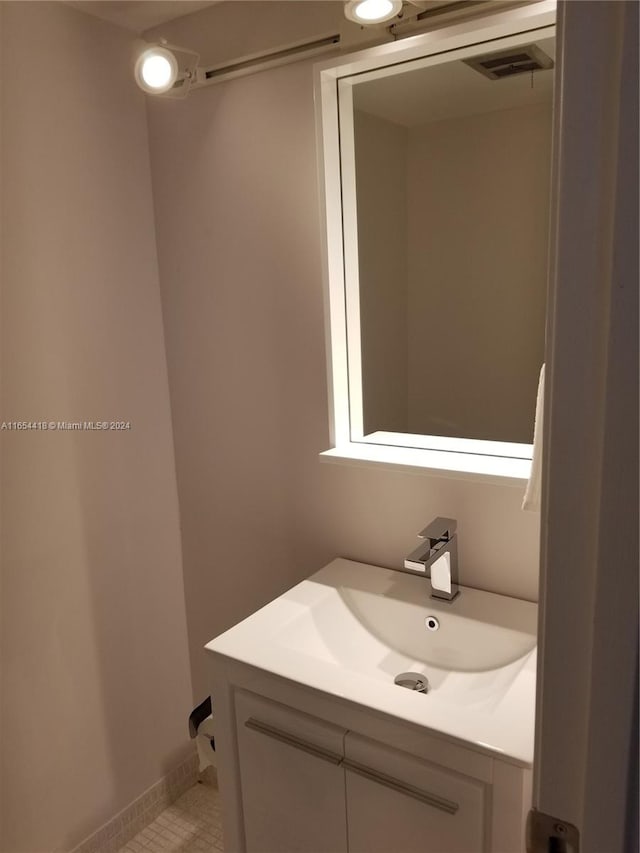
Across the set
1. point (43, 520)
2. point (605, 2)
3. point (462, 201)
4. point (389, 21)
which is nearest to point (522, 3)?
point (389, 21)

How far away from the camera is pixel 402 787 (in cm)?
114

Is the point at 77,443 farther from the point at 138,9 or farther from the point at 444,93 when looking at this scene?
the point at 444,93

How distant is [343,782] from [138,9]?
70.6 inches

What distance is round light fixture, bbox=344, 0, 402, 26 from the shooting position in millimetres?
1250

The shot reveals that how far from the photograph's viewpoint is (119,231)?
5.81ft

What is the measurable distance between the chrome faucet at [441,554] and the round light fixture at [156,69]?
1.18 meters

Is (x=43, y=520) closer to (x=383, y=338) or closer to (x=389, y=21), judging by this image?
(x=383, y=338)

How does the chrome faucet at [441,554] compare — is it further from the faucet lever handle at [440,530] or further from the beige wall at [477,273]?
the beige wall at [477,273]

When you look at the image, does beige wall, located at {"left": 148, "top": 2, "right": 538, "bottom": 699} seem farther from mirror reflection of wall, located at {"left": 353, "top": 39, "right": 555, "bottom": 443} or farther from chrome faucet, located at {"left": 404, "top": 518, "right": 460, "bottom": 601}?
mirror reflection of wall, located at {"left": 353, "top": 39, "right": 555, "bottom": 443}

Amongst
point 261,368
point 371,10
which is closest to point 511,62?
point 371,10

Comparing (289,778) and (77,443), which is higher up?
(77,443)

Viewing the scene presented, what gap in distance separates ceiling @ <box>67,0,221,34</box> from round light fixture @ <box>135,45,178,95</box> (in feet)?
0.58

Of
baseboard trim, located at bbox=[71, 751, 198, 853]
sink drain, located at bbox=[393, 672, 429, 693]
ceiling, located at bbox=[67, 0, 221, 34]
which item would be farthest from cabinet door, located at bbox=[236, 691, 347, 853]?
ceiling, located at bbox=[67, 0, 221, 34]

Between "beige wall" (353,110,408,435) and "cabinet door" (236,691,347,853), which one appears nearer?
"cabinet door" (236,691,347,853)
